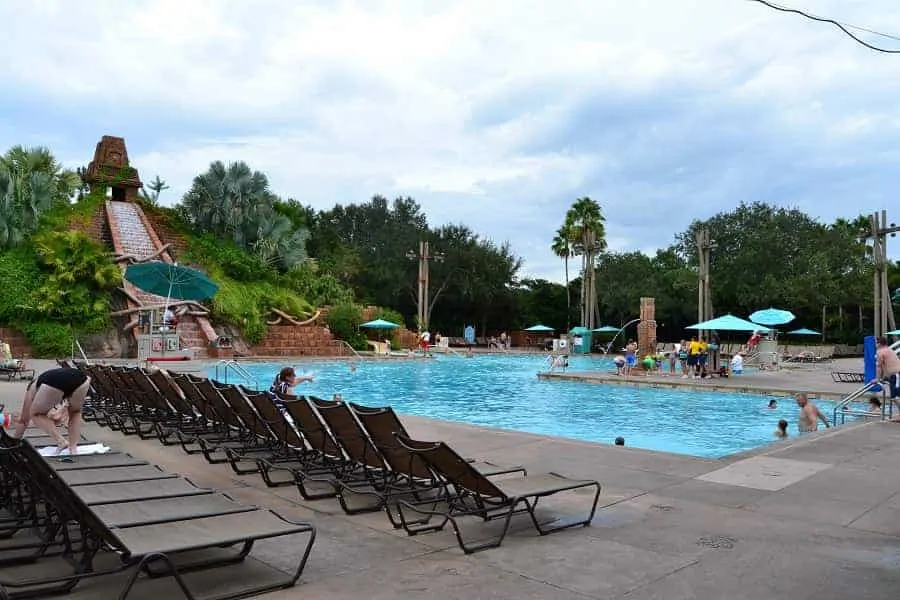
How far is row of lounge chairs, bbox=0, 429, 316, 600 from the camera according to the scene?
338 cm

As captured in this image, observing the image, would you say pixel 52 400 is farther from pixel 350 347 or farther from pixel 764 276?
pixel 764 276

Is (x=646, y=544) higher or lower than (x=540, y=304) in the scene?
lower

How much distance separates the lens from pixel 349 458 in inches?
245

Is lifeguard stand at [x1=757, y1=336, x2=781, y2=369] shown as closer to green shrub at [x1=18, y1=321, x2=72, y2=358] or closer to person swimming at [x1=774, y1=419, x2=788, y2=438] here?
person swimming at [x1=774, y1=419, x2=788, y2=438]

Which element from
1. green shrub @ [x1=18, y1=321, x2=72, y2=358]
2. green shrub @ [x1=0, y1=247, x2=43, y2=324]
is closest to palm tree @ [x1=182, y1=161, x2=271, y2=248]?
green shrub @ [x1=0, y1=247, x2=43, y2=324]

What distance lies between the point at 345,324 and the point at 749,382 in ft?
71.6

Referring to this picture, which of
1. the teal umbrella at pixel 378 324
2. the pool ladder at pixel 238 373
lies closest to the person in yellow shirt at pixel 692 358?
the pool ladder at pixel 238 373

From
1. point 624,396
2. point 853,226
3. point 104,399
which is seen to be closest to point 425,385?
point 624,396

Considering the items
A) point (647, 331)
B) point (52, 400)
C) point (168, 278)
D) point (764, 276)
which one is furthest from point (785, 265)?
point (52, 400)

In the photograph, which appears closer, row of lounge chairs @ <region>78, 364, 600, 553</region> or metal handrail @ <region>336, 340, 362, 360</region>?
row of lounge chairs @ <region>78, 364, 600, 553</region>

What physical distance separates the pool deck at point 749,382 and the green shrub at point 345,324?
613 inches

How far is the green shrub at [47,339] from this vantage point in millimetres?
26891

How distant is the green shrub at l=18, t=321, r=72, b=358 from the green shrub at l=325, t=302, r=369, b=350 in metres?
12.8

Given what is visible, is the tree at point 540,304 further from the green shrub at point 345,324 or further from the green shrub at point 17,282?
the green shrub at point 17,282
